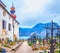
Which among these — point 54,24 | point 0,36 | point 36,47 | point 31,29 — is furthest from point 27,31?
point 0,36

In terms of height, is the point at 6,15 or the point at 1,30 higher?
the point at 6,15

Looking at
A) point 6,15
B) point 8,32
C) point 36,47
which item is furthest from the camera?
point 8,32

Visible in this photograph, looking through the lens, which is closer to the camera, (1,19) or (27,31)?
(27,31)

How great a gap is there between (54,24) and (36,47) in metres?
20.5

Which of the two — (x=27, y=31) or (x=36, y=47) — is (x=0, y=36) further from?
(x=27, y=31)

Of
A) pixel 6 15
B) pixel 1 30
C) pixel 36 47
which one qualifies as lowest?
pixel 36 47

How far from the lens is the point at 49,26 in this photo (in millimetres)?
15617

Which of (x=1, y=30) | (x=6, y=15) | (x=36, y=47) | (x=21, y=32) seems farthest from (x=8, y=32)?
(x=21, y=32)

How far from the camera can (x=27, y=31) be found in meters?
15.5

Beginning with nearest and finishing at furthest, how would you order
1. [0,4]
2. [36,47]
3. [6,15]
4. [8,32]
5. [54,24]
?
1. [54,24]
2. [36,47]
3. [0,4]
4. [6,15]
5. [8,32]

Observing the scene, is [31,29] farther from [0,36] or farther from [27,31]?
[0,36]

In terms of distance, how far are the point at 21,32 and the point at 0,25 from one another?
32192 mm

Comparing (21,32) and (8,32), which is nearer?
(21,32)

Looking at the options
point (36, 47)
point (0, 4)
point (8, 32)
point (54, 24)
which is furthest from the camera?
point (8, 32)
